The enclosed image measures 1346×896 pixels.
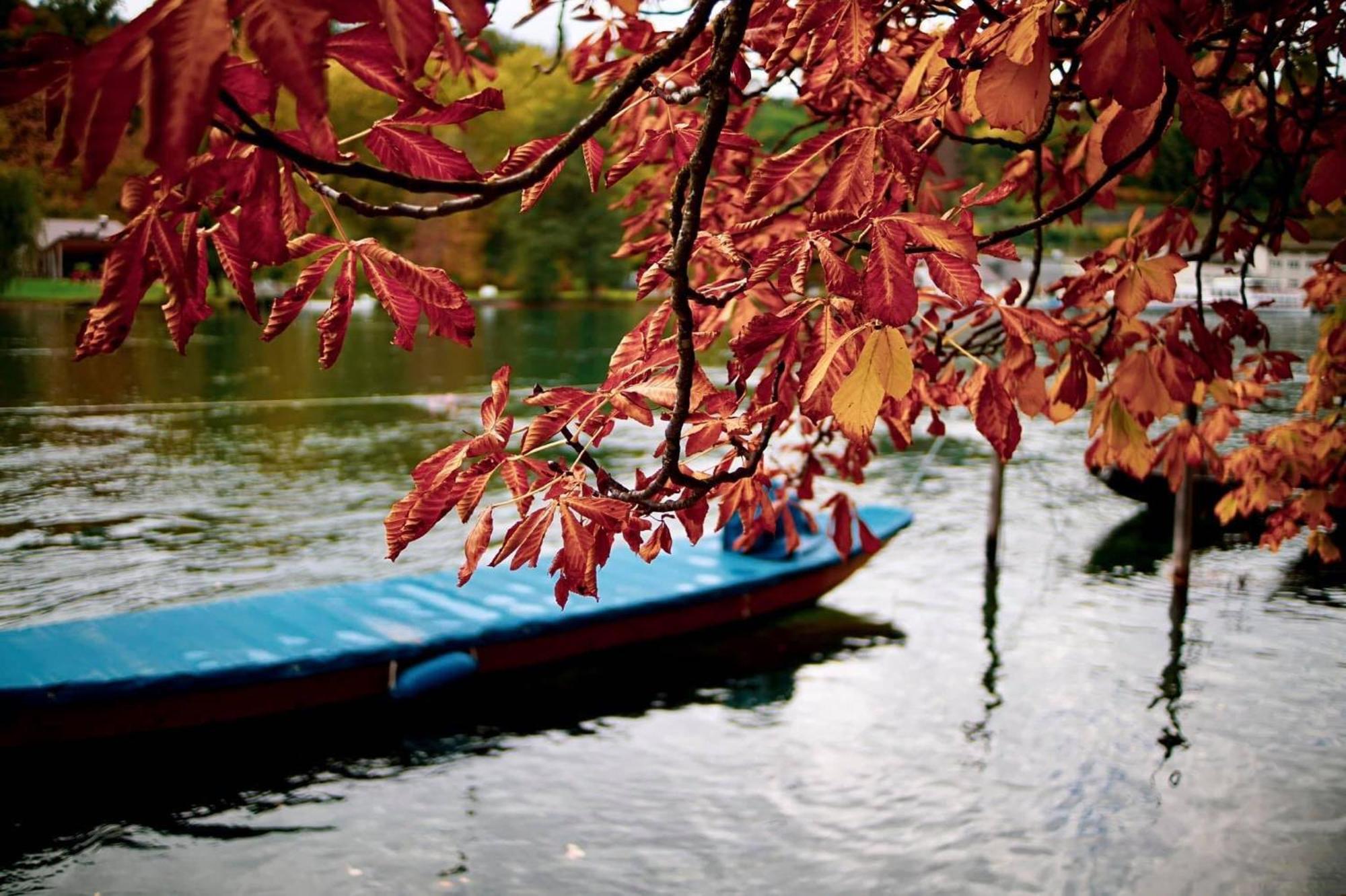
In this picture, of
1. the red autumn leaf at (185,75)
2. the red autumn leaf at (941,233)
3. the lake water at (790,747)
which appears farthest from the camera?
the lake water at (790,747)

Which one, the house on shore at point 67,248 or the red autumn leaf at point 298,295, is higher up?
the house on shore at point 67,248

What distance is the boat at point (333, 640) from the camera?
5688mm

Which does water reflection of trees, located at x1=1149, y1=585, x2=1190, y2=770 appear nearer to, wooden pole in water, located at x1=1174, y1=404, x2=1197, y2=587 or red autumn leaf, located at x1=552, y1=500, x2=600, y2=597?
wooden pole in water, located at x1=1174, y1=404, x2=1197, y2=587

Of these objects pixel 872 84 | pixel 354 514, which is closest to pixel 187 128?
pixel 872 84

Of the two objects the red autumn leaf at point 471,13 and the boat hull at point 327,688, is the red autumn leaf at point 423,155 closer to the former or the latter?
the red autumn leaf at point 471,13

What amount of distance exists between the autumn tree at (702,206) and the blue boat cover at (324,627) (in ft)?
11.6

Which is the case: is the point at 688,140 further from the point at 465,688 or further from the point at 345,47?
the point at 465,688

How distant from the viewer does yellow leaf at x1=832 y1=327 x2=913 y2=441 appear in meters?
1.49

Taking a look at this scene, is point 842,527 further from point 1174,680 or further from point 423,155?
point 1174,680

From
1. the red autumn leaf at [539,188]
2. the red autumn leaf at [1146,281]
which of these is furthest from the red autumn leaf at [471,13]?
the red autumn leaf at [1146,281]

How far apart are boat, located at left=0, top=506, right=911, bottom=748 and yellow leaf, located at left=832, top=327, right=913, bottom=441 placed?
5.08m

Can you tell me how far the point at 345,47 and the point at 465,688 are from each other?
21.6ft

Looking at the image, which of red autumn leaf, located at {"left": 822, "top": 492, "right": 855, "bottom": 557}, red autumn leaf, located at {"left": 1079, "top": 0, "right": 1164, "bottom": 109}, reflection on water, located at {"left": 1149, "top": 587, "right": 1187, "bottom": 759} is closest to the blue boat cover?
red autumn leaf, located at {"left": 822, "top": 492, "right": 855, "bottom": 557}

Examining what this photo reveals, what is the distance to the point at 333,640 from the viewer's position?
6500 mm
